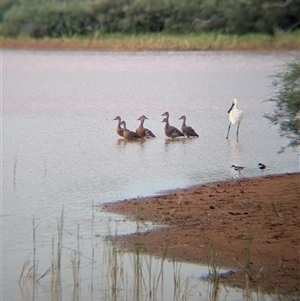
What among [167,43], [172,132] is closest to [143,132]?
[172,132]

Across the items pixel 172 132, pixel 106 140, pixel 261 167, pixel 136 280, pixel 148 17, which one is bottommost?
pixel 148 17

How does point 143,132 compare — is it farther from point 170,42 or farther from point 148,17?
point 148,17

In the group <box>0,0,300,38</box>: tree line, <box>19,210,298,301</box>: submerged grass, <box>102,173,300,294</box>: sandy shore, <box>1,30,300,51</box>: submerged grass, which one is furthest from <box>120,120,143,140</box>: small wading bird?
<box>0,0,300,38</box>: tree line

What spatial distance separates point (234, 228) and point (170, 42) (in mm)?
24421

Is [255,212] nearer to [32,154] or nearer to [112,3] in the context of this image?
[32,154]

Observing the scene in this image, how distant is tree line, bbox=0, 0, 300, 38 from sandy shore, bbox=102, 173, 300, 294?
904 inches

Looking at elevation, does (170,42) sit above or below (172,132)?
below

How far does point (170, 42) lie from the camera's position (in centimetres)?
3291

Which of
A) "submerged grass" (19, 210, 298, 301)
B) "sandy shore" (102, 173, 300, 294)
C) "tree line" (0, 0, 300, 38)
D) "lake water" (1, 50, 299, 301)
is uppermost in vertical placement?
"submerged grass" (19, 210, 298, 301)

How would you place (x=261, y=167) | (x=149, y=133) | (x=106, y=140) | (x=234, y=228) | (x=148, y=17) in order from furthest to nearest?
(x=148, y=17)
(x=106, y=140)
(x=149, y=133)
(x=261, y=167)
(x=234, y=228)

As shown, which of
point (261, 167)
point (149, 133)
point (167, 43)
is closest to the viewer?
point (261, 167)

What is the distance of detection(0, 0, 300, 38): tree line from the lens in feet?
110

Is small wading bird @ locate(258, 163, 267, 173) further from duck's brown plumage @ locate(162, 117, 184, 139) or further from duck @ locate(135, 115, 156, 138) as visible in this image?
duck @ locate(135, 115, 156, 138)

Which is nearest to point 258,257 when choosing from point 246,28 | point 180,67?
point 180,67
